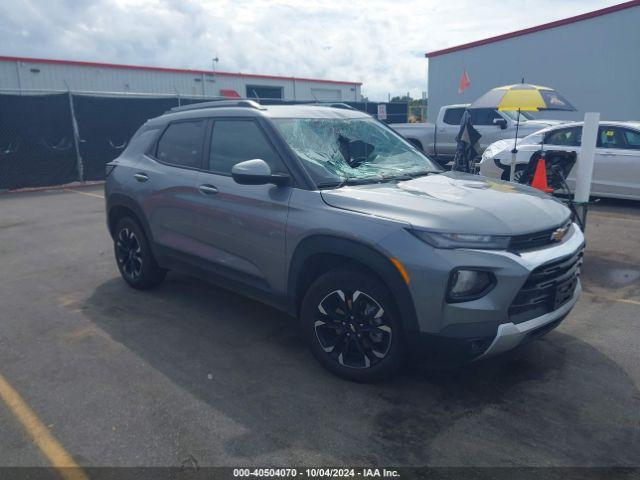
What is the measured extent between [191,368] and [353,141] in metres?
2.15

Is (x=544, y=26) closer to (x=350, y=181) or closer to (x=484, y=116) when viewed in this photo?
(x=484, y=116)

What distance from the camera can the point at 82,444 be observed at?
9.58 ft

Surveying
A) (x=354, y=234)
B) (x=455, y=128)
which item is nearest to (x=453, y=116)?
(x=455, y=128)

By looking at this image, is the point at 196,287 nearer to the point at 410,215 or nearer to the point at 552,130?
A: the point at 410,215

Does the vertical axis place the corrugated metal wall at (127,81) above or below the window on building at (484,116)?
above

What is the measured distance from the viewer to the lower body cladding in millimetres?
2986

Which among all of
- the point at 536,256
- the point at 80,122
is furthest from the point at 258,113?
the point at 80,122

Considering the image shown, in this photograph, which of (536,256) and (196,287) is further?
(196,287)

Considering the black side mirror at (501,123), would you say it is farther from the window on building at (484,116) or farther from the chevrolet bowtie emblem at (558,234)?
the chevrolet bowtie emblem at (558,234)

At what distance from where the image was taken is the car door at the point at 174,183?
14.9 feet

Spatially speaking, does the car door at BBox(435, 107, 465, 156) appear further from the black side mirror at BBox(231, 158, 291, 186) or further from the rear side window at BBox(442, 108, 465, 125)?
the black side mirror at BBox(231, 158, 291, 186)

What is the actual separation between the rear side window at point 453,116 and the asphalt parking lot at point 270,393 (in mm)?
10336

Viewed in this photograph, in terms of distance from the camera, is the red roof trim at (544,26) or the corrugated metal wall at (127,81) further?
the corrugated metal wall at (127,81)

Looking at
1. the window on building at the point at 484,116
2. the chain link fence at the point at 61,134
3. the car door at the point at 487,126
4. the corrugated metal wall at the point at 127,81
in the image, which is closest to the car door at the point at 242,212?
the car door at the point at 487,126
